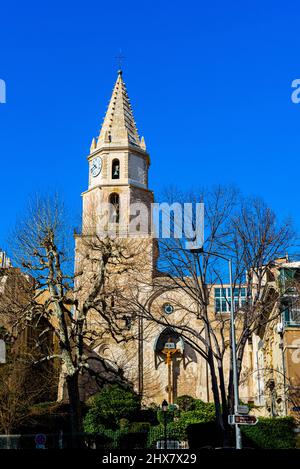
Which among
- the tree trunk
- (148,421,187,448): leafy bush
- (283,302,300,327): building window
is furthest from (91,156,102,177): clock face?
the tree trunk

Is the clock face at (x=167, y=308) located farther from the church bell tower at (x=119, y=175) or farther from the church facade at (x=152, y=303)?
the church bell tower at (x=119, y=175)

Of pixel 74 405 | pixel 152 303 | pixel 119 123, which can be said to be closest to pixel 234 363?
pixel 74 405

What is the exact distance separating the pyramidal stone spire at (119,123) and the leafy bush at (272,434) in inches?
1133

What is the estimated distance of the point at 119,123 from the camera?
54406 millimetres

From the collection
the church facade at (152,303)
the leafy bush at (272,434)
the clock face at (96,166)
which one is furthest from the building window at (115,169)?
the leafy bush at (272,434)

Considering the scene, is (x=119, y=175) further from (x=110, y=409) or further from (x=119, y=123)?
(x=110, y=409)

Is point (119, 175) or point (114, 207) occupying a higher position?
point (119, 175)

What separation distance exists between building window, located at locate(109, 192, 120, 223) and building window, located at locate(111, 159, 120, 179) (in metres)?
1.87

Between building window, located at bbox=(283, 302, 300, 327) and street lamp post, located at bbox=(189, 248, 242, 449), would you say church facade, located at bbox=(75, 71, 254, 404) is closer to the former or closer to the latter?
building window, located at bbox=(283, 302, 300, 327)

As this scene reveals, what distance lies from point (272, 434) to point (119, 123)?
32620mm

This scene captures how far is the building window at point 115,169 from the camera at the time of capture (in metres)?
51.7

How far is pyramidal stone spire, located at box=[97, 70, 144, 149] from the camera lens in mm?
52906

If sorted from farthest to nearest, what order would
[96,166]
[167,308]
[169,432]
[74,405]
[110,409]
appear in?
[96,166] < [167,308] < [110,409] < [169,432] < [74,405]

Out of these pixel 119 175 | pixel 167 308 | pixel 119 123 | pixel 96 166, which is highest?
pixel 119 123
